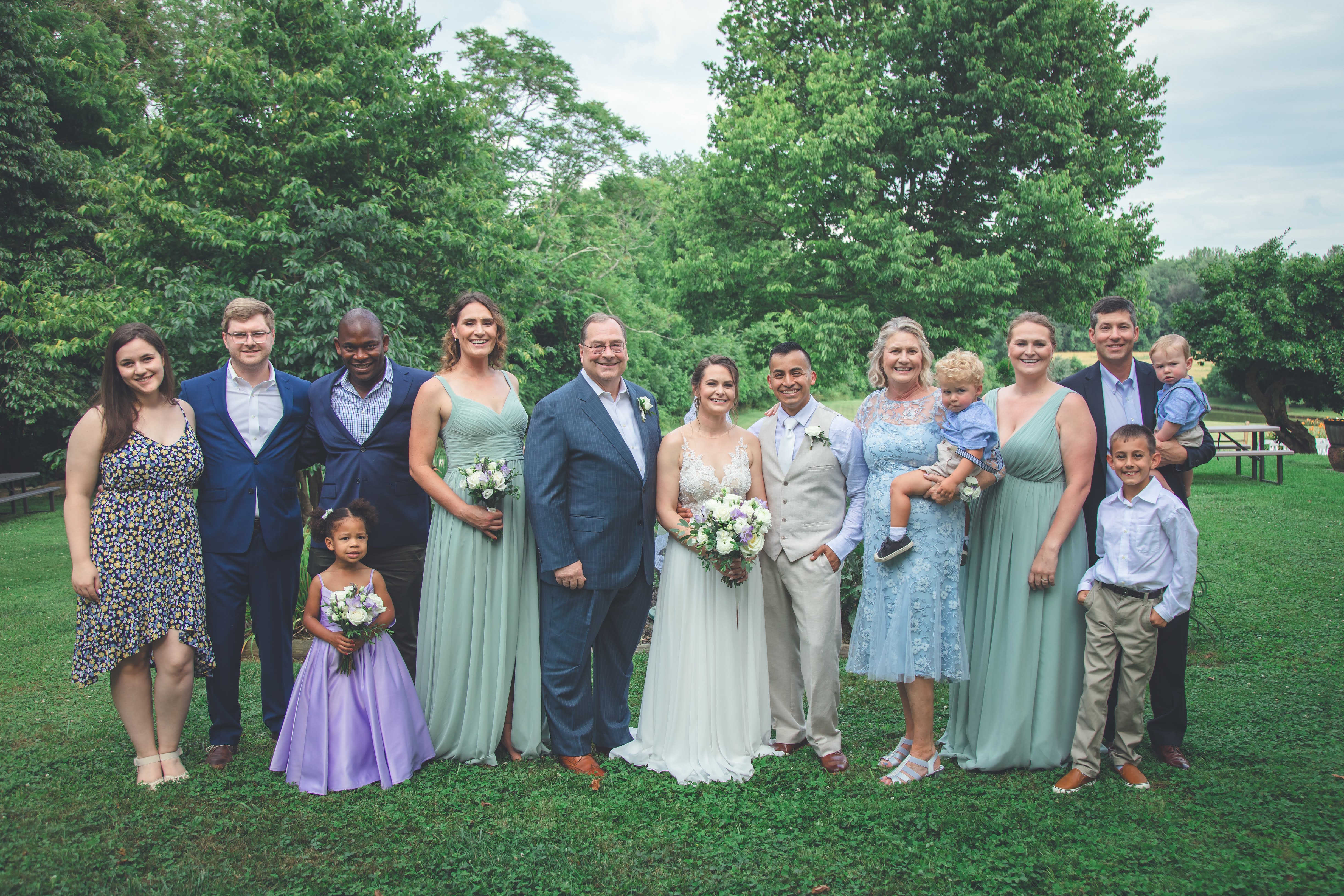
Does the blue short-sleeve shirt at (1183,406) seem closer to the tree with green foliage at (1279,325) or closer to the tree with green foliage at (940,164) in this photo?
the tree with green foliage at (940,164)

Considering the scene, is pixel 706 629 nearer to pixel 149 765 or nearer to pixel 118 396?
pixel 149 765

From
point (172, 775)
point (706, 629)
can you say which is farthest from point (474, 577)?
point (172, 775)

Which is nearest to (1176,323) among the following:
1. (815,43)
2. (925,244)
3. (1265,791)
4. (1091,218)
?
(1091,218)

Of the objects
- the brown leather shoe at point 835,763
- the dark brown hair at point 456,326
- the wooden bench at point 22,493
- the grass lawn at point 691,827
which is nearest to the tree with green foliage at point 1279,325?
the grass lawn at point 691,827

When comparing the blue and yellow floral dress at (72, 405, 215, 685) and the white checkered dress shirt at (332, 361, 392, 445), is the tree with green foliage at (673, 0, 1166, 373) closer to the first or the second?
the white checkered dress shirt at (332, 361, 392, 445)

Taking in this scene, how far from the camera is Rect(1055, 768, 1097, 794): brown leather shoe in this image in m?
4.17

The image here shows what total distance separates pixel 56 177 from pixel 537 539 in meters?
20.2

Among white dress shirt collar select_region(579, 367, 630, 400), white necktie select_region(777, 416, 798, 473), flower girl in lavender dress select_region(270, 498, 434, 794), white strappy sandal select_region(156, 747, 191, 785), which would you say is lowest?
white strappy sandal select_region(156, 747, 191, 785)

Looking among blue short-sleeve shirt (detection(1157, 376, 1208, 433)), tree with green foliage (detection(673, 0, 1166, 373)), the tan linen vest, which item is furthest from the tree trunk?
the tan linen vest

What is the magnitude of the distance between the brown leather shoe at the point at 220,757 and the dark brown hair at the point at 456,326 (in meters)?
2.51

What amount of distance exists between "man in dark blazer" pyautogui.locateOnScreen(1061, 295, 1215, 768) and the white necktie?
1627 millimetres

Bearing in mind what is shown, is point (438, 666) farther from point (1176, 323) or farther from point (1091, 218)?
point (1176, 323)

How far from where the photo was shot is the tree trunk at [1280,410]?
86.7 ft

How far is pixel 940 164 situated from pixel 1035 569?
66.4 feet
